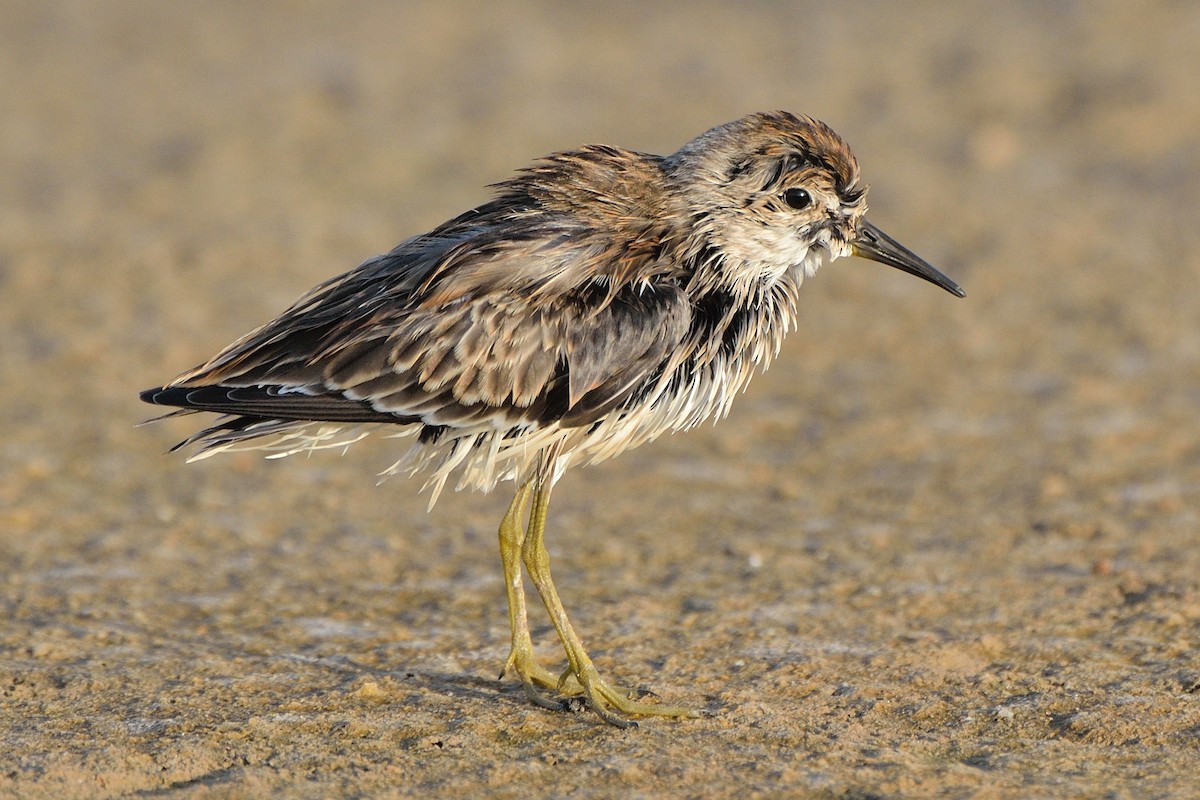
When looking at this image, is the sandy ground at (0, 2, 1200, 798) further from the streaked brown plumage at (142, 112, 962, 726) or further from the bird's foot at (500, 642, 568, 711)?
the streaked brown plumage at (142, 112, 962, 726)

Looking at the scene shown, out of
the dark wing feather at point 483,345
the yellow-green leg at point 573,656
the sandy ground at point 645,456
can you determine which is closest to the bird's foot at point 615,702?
the yellow-green leg at point 573,656

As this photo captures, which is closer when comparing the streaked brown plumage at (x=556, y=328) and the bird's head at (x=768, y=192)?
the streaked brown plumage at (x=556, y=328)

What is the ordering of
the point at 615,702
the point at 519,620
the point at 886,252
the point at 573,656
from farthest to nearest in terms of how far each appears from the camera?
1. the point at 886,252
2. the point at 519,620
3. the point at 573,656
4. the point at 615,702

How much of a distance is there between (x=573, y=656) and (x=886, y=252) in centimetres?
219

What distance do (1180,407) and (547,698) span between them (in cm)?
472

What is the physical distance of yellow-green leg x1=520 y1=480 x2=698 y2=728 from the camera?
18.4 ft

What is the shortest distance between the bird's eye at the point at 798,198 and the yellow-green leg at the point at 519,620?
1.54 m

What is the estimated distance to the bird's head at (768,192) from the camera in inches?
236

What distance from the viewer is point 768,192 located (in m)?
6.08

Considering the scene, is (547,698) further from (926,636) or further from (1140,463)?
(1140,463)

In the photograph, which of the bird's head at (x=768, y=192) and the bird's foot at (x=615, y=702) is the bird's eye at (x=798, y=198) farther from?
the bird's foot at (x=615, y=702)

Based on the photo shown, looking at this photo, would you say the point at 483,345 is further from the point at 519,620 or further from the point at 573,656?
the point at 573,656

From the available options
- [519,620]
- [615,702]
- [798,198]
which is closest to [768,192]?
[798,198]

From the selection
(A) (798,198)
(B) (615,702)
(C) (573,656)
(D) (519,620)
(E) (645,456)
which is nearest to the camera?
(B) (615,702)
